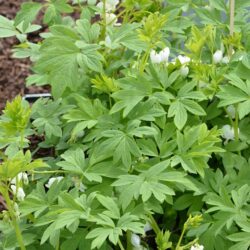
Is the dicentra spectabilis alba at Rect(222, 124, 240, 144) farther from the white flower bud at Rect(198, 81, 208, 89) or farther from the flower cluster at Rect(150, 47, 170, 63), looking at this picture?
the flower cluster at Rect(150, 47, 170, 63)

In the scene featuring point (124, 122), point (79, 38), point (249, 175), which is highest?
point (79, 38)

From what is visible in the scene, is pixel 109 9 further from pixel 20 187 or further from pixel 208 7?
pixel 20 187

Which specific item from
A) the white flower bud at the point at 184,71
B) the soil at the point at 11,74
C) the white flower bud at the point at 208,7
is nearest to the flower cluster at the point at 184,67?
the white flower bud at the point at 184,71

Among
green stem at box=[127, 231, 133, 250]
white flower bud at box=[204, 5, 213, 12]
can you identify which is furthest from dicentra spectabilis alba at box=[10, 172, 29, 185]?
white flower bud at box=[204, 5, 213, 12]

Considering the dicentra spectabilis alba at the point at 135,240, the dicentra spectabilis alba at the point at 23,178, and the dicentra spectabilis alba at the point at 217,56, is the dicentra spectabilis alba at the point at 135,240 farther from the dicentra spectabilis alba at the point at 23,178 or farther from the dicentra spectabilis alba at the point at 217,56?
the dicentra spectabilis alba at the point at 217,56

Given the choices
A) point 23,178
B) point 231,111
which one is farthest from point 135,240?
point 231,111

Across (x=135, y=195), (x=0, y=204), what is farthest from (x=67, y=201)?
(x=0, y=204)

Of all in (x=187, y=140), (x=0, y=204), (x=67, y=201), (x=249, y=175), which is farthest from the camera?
(x=0, y=204)

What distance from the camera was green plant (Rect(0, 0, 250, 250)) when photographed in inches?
73.7

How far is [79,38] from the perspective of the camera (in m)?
2.22

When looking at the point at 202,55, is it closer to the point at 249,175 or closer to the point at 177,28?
the point at 177,28

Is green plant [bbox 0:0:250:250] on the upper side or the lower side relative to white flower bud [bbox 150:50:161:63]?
lower

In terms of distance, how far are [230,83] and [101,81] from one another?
403 mm

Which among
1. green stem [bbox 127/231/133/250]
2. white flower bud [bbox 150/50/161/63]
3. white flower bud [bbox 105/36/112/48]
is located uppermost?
white flower bud [bbox 105/36/112/48]
